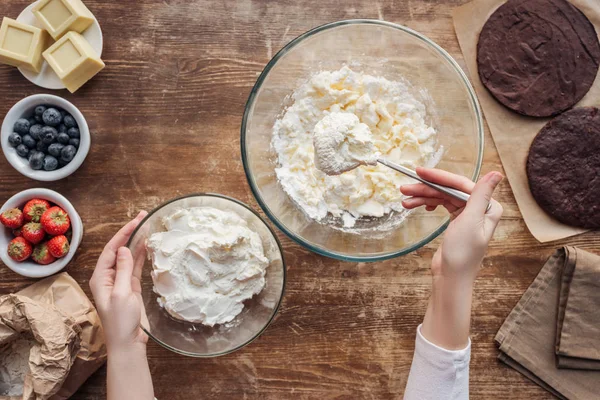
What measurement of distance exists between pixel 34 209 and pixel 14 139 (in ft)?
0.88

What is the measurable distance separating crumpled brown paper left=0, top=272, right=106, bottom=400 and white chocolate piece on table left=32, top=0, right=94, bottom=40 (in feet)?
3.02

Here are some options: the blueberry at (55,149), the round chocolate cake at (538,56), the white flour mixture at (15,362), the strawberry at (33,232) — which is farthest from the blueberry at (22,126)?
the round chocolate cake at (538,56)

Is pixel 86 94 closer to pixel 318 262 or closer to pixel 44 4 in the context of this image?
pixel 44 4

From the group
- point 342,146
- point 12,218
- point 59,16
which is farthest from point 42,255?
point 342,146

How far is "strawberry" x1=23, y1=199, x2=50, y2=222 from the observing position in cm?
193

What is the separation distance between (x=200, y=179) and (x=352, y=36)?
77 centimetres

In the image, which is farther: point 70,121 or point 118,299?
point 70,121

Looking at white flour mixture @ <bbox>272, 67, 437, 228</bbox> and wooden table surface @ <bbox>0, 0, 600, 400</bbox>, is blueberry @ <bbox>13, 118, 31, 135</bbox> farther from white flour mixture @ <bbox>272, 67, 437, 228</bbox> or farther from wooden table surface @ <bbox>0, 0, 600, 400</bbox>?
white flour mixture @ <bbox>272, 67, 437, 228</bbox>

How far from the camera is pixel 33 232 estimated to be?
191 cm

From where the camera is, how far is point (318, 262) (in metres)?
2.01

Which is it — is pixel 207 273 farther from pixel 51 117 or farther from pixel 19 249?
pixel 51 117

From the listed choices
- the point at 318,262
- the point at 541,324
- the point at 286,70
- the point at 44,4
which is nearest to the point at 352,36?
the point at 286,70

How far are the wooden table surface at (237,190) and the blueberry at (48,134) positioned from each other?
0.53 ft

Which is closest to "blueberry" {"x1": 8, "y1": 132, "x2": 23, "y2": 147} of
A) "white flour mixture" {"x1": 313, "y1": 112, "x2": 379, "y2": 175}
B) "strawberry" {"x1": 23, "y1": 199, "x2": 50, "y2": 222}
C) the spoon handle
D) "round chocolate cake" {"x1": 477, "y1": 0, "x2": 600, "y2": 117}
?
"strawberry" {"x1": 23, "y1": 199, "x2": 50, "y2": 222}
